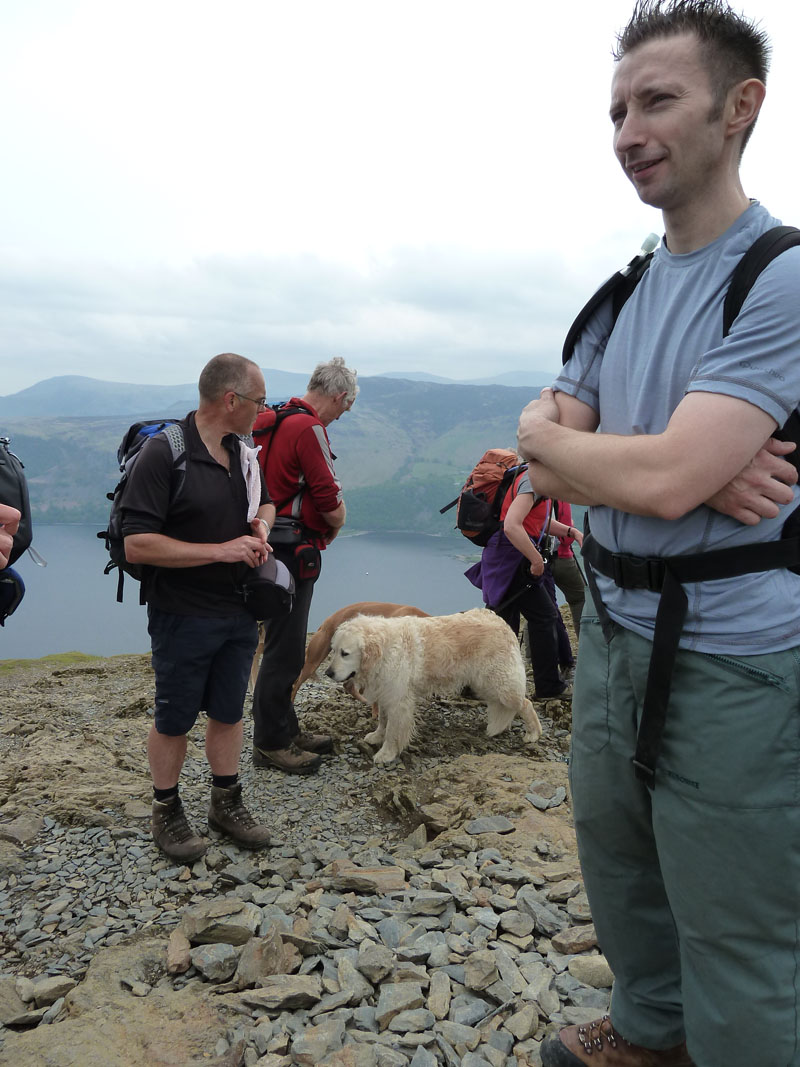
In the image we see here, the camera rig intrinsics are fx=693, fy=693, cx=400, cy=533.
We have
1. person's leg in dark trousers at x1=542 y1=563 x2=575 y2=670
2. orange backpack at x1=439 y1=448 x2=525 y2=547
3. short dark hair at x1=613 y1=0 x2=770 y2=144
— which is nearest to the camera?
short dark hair at x1=613 y1=0 x2=770 y2=144

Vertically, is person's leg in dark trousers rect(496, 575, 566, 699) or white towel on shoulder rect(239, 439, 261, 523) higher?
white towel on shoulder rect(239, 439, 261, 523)

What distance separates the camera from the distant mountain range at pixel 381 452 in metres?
111

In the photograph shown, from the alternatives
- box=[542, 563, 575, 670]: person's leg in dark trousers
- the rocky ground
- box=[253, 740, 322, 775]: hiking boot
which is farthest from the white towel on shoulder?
box=[542, 563, 575, 670]: person's leg in dark trousers

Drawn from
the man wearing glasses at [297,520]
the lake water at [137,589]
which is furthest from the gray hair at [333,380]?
the lake water at [137,589]

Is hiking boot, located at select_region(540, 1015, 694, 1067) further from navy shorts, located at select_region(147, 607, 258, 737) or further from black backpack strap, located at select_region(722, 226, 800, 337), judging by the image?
navy shorts, located at select_region(147, 607, 258, 737)

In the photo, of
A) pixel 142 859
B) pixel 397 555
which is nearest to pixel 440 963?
pixel 142 859

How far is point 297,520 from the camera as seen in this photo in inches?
239

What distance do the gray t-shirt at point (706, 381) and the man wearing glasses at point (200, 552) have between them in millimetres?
2944

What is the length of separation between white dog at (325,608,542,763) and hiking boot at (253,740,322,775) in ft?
2.25

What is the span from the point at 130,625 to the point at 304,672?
59.7 meters

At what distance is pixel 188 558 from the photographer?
4340mm

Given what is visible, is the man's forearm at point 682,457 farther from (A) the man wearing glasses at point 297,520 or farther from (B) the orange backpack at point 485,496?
(B) the orange backpack at point 485,496

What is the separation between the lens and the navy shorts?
4.48m

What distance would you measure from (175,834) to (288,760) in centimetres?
168
